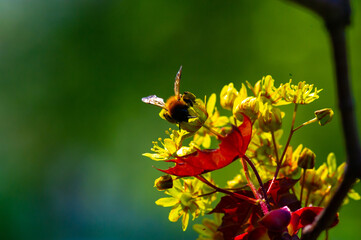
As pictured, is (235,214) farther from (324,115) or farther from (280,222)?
(324,115)

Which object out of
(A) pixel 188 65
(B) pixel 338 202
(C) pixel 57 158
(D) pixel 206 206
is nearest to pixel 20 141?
(C) pixel 57 158

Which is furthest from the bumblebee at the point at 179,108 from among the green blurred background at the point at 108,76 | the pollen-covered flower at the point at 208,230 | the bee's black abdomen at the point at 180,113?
the green blurred background at the point at 108,76

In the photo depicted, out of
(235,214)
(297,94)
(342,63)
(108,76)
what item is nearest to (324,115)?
(297,94)

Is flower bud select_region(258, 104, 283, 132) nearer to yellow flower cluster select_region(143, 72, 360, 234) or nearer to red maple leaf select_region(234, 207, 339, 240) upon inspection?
yellow flower cluster select_region(143, 72, 360, 234)

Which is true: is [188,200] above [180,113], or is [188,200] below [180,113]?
below

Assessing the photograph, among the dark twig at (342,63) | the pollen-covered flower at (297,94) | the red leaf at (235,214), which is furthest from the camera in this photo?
the pollen-covered flower at (297,94)

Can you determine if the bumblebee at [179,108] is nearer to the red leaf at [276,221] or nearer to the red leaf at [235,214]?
the red leaf at [235,214]
